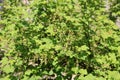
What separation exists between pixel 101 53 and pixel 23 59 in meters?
2.39

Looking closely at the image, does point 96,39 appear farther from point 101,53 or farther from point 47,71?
point 47,71

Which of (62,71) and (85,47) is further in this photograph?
(62,71)

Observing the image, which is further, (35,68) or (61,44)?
(35,68)

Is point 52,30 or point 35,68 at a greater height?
point 52,30

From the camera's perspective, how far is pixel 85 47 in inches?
331

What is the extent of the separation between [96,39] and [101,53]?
563 millimetres

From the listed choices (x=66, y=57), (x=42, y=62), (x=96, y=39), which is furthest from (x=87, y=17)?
(x=42, y=62)

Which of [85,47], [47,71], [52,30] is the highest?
[52,30]

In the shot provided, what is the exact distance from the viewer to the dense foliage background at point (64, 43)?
337 inches

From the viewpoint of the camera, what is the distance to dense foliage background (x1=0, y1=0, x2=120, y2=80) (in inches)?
337

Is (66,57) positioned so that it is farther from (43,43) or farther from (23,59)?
(23,59)

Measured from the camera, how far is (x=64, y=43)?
8.53 meters

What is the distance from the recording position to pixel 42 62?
29.2 feet

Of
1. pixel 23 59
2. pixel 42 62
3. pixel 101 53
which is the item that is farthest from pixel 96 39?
pixel 23 59
